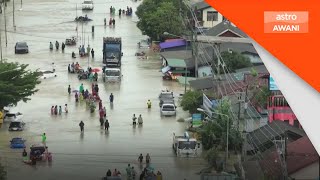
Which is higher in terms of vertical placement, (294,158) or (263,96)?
(263,96)

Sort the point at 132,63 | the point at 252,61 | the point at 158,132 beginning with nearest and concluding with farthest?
the point at 158,132
the point at 252,61
the point at 132,63

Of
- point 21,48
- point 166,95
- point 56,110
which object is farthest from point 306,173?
point 21,48

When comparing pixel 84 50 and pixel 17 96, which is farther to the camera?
pixel 84 50

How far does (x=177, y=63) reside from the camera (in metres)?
46.0

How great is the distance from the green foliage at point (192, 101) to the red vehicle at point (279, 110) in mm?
3676

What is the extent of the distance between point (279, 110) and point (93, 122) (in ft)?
25.2

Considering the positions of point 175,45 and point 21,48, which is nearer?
point 175,45

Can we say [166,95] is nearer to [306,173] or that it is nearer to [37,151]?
[37,151]

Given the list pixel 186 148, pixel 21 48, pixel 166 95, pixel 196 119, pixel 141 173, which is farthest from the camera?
pixel 21 48

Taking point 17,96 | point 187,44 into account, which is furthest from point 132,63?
point 17,96

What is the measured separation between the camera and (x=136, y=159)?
2970 cm

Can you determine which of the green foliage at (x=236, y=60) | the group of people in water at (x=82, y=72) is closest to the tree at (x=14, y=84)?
the group of people in water at (x=82, y=72)

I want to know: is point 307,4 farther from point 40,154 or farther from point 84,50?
point 84,50

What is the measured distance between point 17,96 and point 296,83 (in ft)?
76.7
